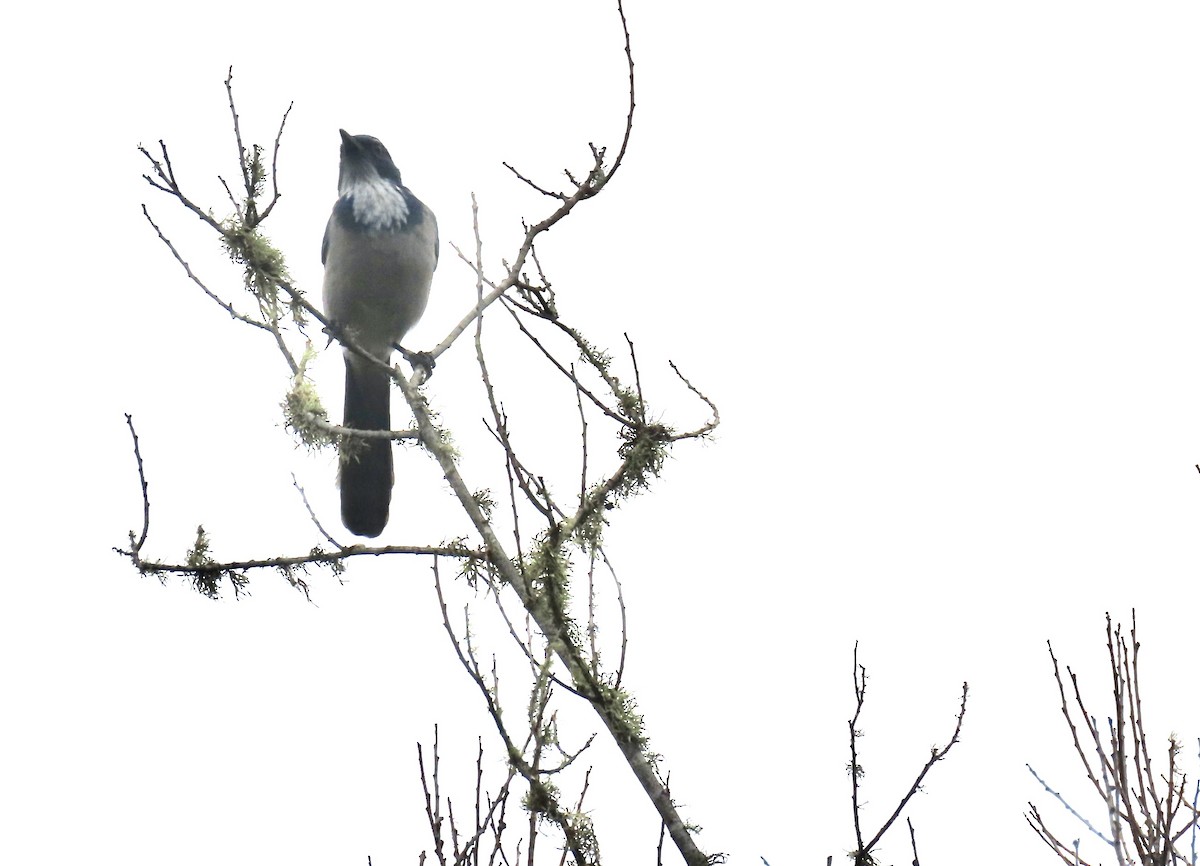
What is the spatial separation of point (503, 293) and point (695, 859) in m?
1.39

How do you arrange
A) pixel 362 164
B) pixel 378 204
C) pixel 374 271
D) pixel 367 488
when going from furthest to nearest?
1. pixel 362 164
2. pixel 378 204
3. pixel 374 271
4. pixel 367 488

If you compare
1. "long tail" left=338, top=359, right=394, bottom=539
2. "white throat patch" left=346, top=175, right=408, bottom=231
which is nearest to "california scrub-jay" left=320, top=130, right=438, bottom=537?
"white throat patch" left=346, top=175, right=408, bottom=231

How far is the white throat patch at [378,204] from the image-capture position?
16.9 feet

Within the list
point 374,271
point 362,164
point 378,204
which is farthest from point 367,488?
point 362,164

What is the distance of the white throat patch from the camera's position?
16.9 ft

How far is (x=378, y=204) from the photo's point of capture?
206 inches

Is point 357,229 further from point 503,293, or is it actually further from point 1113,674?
point 1113,674

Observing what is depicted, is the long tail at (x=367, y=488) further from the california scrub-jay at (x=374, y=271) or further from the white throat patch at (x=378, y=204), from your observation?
the white throat patch at (x=378, y=204)

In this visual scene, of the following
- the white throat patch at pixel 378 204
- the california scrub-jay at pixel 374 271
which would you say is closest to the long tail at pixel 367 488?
the california scrub-jay at pixel 374 271

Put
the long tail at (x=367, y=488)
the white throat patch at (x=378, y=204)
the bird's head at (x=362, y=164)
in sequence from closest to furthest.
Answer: the long tail at (x=367, y=488), the white throat patch at (x=378, y=204), the bird's head at (x=362, y=164)

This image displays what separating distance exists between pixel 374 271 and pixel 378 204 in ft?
1.21

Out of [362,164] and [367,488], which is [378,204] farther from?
[367,488]

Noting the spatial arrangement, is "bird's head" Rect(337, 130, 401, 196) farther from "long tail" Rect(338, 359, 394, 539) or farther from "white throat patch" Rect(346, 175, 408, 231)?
"long tail" Rect(338, 359, 394, 539)

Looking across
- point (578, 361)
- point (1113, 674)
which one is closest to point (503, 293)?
point (578, 361)
